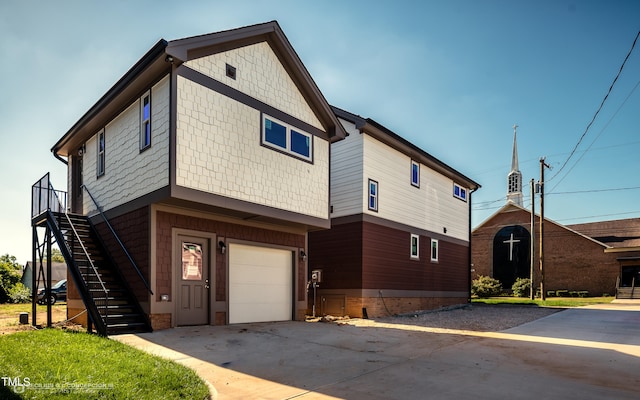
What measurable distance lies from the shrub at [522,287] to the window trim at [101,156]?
3456 centimetres

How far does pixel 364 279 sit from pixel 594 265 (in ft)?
94.8

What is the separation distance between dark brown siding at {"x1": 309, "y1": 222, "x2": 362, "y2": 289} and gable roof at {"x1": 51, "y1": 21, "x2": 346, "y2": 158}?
4.03 m

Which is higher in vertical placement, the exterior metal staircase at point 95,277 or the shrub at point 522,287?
the exterior metal staircase at point 95,277

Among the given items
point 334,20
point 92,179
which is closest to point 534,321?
point 334,20

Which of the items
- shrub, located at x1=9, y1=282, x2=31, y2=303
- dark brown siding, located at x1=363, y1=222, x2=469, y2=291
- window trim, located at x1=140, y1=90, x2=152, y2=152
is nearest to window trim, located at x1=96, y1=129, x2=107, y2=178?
window trim, located at x1=140, y1=90, x2=152, y2=152

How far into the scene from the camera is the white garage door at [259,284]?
12413 millimetres

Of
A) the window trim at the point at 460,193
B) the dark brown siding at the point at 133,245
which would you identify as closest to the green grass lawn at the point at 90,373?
the dark brown siding at the point at 133,245

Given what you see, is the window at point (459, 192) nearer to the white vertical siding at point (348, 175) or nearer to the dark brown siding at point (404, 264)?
the dark brown siding at point (404, 264)

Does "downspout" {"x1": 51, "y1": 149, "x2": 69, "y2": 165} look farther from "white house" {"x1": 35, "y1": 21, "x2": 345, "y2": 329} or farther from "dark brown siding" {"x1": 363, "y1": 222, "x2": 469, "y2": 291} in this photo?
"dark brown siding" {"x1": 363, "y1": 222, "x2": 469, "y2": 291}

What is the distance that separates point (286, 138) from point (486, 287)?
30.5 metres

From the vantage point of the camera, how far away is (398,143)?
730 inches

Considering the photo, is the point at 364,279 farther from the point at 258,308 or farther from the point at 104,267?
the point at 104,267

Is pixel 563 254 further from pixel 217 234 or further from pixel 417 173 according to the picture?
pixel 217 234

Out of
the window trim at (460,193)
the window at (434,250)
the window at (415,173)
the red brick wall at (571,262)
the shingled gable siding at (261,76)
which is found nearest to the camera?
Result: the shingled gable siding at (261,76)
